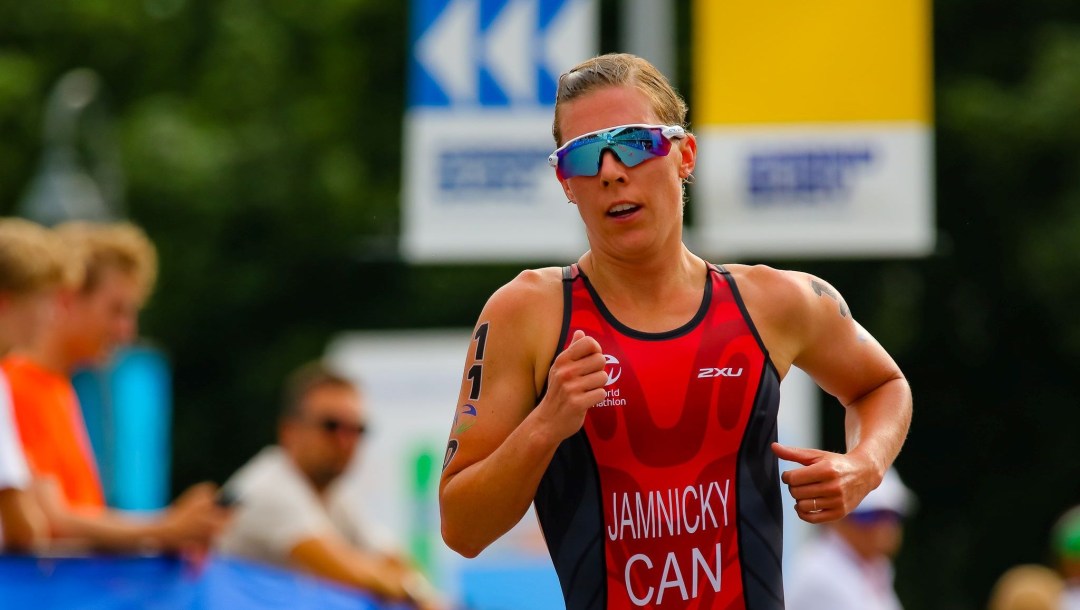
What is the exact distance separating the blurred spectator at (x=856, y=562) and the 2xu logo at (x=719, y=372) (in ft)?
13.2

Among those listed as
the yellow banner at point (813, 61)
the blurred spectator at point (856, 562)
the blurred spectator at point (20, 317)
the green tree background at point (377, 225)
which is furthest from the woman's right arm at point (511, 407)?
the green tree background at point (377, 225)

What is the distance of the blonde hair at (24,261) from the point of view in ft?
19.9

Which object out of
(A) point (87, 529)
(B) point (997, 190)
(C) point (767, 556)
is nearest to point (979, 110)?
(B) point (997, 190)

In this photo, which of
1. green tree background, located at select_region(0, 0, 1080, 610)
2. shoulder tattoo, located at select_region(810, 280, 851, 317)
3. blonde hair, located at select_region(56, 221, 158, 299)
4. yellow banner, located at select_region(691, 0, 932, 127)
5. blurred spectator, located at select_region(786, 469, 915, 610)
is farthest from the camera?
green tree background, located at select_region(0, 0, 1080, 610)

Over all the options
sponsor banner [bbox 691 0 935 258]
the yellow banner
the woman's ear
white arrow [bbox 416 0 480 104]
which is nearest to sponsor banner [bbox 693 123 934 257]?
sponsor banner [bbox 691 0 935 258]

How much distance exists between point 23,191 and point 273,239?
3243 mm

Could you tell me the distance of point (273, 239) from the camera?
75.9ft

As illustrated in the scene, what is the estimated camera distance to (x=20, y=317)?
6.11m

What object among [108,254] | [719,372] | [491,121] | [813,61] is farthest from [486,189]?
[719,372]

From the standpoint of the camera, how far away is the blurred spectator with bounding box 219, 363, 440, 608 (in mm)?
7191

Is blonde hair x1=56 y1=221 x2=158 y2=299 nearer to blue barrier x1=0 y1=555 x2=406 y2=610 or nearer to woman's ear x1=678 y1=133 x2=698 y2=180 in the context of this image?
blue barrier x1=0 y1=555 x2=406 y2=610

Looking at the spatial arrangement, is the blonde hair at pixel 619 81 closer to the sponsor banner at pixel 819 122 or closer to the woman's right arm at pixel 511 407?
the woman's right arm at pixel 511 407

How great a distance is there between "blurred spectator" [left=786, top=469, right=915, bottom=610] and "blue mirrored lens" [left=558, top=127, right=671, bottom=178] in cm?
419

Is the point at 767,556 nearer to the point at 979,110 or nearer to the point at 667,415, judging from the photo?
the point at 667,415
